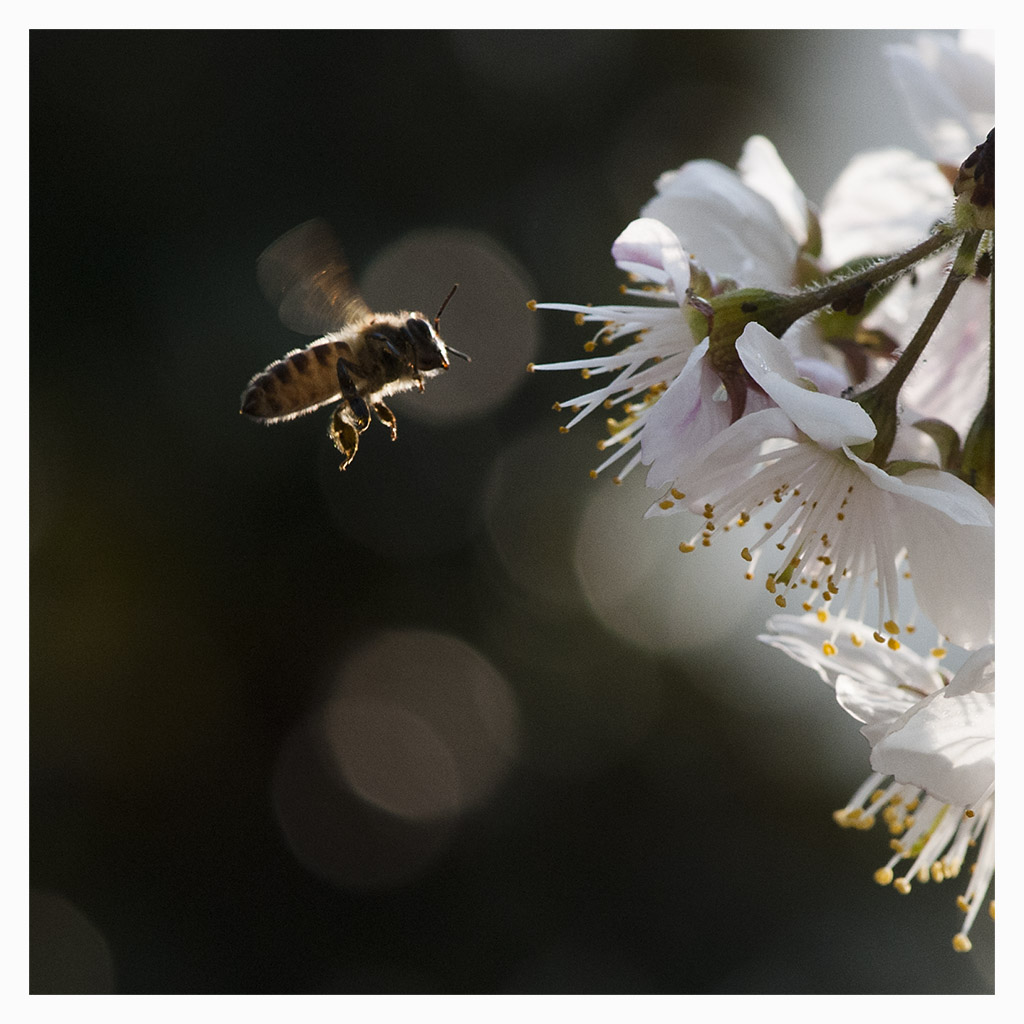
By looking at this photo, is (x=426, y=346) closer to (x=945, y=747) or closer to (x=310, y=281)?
(x=310, y=281)

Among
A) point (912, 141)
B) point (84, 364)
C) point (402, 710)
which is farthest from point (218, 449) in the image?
point (912, 141)

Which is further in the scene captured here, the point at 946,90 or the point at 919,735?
the point at 946,90

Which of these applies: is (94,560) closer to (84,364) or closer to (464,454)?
(84,364)


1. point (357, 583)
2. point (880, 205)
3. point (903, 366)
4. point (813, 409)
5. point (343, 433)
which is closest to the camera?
point (813, 409)

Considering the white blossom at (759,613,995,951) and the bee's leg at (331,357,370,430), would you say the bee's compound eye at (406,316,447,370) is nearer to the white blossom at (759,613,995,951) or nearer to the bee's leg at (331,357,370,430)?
the bee's leg at (331,357,370,430)

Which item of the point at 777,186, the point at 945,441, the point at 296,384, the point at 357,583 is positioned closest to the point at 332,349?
the point at 296,384

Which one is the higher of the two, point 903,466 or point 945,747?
point 903,466

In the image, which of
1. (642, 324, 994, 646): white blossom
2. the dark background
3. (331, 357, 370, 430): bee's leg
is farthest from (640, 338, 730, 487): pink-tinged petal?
the dark background

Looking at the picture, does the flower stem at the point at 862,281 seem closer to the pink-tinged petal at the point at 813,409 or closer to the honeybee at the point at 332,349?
the pink-tinged petal at the point at 813,409
